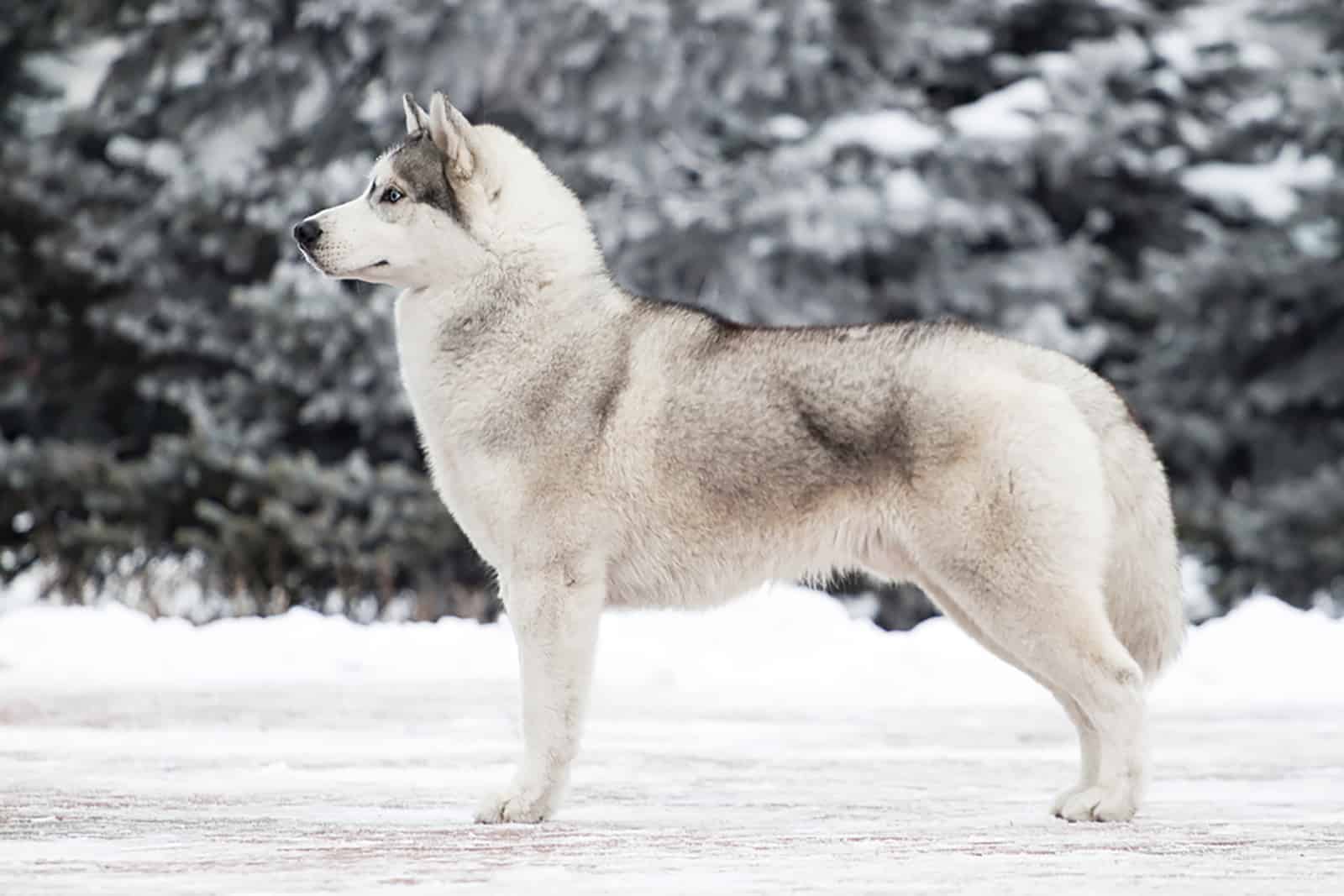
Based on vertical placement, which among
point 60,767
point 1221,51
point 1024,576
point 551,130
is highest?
point 1024,576

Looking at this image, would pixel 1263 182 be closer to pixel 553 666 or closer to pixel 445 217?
pixel 445 217

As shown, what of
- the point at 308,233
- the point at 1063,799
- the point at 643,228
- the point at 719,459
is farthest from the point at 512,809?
the point at 643,228

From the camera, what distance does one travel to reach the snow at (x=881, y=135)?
17625mm

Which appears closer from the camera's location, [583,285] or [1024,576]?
[1024,576]

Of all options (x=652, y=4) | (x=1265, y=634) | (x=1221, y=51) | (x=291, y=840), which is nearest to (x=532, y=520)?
(x=291, y=840)

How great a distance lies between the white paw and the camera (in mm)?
6730

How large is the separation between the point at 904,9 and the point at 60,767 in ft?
40.2

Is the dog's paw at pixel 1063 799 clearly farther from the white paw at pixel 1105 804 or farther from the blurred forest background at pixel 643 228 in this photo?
the blurred forest background at pixel 643 228

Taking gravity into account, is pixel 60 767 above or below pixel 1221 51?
above

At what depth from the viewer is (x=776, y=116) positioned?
18000mm

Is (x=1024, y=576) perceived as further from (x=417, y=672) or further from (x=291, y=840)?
(x=417, y=672)

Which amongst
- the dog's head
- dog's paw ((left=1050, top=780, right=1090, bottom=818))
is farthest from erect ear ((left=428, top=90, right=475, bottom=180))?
dog's paw ((left=1050, top=780, right=1090, bottom=818))

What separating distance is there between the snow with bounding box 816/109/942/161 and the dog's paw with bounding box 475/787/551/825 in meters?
11.3

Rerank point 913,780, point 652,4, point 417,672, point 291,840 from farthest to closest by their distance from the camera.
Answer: point 652,4
point 417,672
point 913,780
point 291,840
